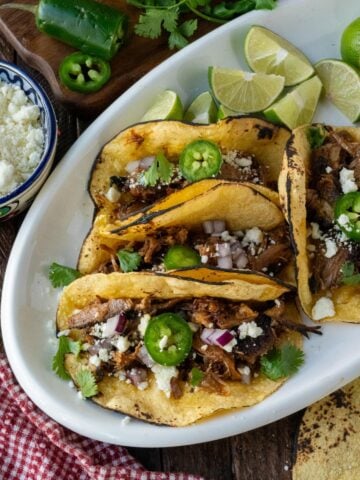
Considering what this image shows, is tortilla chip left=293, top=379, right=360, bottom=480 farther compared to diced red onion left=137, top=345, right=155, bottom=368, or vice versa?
tortilla chip left=293, top=379, right=360, bottom=480

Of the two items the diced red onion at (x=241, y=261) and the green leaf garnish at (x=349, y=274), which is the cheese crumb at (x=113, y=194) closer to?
the diced red onion at (x=241, y=261)

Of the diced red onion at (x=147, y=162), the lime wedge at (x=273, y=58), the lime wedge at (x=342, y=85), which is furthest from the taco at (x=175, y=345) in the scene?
the lime wedge at (x=273, y=58)

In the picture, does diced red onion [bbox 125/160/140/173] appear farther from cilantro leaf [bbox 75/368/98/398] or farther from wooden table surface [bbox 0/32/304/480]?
wooden table surface [bbox 0/32/304/480]

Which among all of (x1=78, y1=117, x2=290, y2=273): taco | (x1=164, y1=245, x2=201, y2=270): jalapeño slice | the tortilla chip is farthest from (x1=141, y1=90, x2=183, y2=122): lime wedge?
the tortilla chip

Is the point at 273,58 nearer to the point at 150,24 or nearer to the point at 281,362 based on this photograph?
the point at 150,24

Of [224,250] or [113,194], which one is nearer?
[224,250]

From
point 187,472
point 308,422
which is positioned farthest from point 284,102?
point 187,472

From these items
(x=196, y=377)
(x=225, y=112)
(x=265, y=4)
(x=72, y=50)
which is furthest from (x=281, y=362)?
(x=72, y=50)
